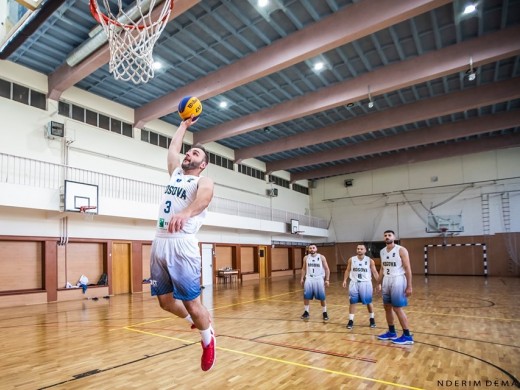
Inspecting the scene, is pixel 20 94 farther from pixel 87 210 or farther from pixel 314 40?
pixel 314 40

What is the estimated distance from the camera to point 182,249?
313 cm

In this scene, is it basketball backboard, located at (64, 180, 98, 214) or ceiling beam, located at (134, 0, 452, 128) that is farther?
basketball backboard, located at (64, 180, 98, 214)

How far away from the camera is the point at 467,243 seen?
2466 centimetres

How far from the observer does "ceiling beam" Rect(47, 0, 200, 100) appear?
11383 mm

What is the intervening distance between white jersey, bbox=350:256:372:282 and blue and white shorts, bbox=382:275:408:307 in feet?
4.43

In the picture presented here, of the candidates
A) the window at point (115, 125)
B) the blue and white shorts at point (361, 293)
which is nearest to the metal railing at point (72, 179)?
the window at point (115, 125)

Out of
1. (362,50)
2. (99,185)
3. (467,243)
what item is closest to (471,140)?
(467,243)

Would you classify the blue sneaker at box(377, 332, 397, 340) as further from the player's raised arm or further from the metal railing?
the metal railing

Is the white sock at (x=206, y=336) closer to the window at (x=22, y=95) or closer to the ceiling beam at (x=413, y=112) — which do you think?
the window at (x=22, y=95)

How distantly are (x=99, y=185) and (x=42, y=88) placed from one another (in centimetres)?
412

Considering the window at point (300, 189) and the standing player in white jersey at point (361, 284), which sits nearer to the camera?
the standing player in white jersey at point (361, 284)

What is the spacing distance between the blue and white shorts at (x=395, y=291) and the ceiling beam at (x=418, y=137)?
16233mm

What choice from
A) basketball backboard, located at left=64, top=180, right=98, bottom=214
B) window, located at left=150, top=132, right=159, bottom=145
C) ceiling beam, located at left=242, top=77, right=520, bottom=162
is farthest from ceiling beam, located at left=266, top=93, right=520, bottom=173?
basketball backboard, located at left=64, top=180, right=98, bottom=214

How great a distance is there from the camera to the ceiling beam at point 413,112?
15.2m
